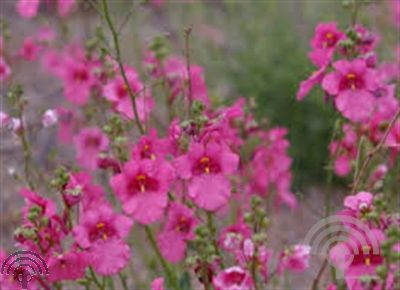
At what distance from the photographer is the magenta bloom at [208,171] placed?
2465 mm

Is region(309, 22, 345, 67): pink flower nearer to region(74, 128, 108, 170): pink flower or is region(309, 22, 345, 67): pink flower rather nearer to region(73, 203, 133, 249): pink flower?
region(73, 203, 133, 249): pink flower

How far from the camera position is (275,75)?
5598 millimetres

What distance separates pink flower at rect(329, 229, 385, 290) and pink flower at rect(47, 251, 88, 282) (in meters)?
0.72

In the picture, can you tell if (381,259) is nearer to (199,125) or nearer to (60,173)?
(199,125)

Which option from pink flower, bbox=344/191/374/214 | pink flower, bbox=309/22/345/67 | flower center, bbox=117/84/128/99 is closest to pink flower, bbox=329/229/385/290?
pink flower, bbox=344/191/374/214

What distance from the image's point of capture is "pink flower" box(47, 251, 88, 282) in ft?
7.78

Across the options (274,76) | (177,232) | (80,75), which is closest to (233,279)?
(177,232)

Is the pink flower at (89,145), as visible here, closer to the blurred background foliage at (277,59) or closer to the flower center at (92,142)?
the flower center at (92,142)

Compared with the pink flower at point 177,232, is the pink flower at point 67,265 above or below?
below

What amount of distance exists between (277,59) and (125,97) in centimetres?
289

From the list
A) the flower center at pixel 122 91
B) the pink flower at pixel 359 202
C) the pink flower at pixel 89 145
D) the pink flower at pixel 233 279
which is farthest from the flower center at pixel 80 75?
the pink flower at pixel 359 202

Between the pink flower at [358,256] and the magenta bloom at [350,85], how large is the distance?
66 centimetres

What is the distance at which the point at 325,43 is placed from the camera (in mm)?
3002

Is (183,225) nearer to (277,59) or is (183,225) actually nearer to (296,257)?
(296,257)
